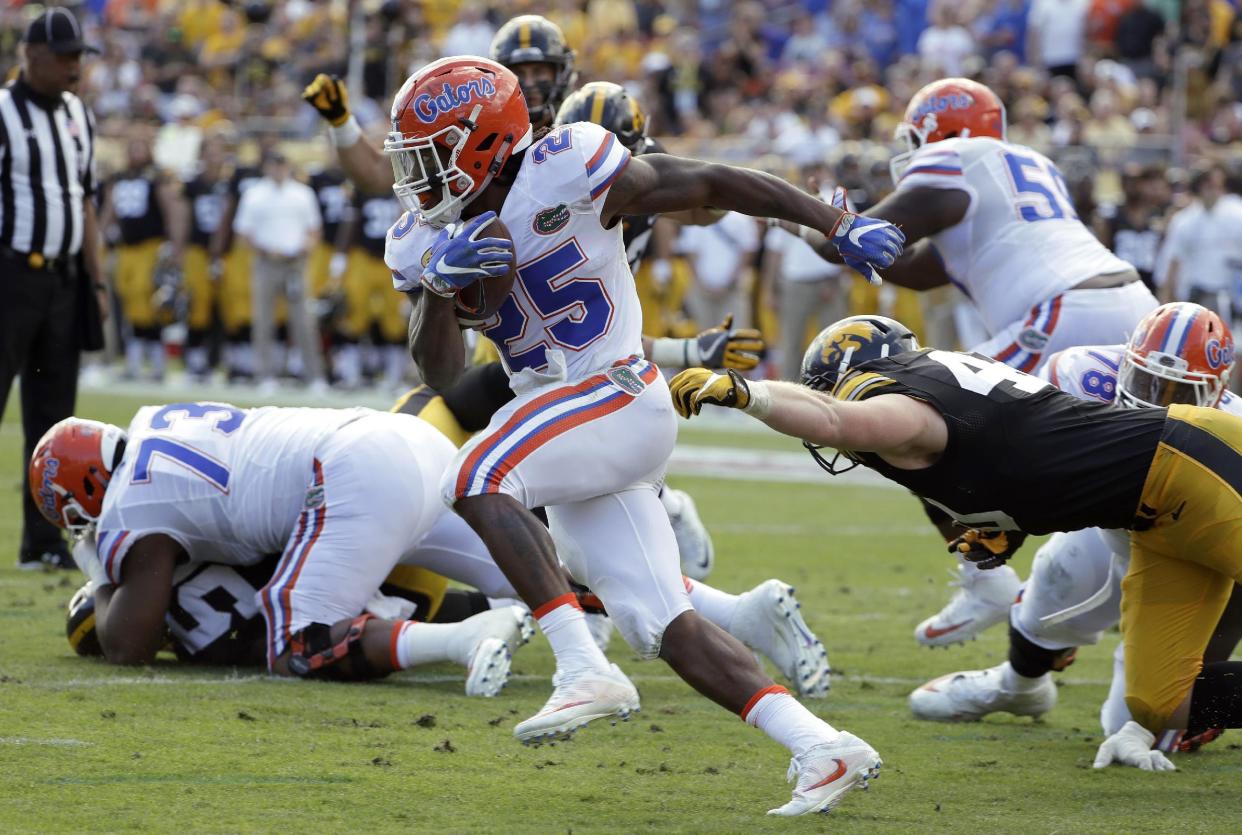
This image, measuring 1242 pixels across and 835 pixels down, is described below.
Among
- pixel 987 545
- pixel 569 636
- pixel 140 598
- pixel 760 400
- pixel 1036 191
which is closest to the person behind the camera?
pixel 760 400

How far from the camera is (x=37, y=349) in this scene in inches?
292

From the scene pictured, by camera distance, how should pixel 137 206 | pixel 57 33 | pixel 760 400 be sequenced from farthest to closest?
pixel 137 206, pixel 57 33, pixel 760 400

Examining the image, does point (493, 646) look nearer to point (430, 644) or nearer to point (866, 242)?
point (430, 644)

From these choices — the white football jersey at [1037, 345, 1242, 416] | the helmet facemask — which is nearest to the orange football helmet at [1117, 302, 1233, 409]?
the helmet facemask

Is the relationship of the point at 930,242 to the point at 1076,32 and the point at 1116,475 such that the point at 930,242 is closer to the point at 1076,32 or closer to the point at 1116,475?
the point at 1116,475

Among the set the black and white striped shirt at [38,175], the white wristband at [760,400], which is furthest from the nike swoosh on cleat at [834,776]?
the black and white striped shirt at [38,175]

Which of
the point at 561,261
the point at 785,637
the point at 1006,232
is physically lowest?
the point at 785,637

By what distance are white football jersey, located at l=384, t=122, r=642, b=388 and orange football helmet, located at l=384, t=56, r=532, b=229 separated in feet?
0.23

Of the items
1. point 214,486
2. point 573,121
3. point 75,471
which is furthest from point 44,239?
point 573,121

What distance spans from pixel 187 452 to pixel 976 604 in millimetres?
2597

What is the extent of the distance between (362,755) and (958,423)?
5.50ft

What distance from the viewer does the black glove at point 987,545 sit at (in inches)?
173

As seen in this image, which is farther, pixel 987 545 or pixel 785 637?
pixel 785 637

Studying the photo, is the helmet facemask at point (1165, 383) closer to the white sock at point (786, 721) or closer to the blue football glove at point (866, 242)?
the blue football glove at point (866, 242)
